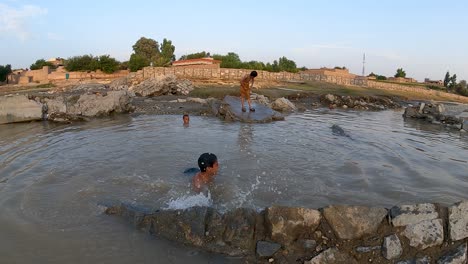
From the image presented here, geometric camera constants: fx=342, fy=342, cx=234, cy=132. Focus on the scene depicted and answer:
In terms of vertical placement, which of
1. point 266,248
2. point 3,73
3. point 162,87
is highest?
point 3,73

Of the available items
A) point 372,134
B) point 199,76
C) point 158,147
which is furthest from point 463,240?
point 199,76

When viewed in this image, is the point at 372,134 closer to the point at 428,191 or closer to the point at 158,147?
the point at 428,191

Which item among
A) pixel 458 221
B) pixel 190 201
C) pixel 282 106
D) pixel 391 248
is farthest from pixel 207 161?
pixel 282 106

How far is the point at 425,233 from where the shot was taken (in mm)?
3312

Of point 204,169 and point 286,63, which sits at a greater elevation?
point 286,63

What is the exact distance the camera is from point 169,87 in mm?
19047

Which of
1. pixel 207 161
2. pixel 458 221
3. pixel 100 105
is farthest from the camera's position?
pixel 100 105

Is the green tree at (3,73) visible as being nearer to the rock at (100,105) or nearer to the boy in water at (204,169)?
the rock at (100,105)

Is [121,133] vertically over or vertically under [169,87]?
under

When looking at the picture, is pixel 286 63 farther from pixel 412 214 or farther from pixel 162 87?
pixel 412 214

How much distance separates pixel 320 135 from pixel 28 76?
4428 centimetres

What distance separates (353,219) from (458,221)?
986 mm

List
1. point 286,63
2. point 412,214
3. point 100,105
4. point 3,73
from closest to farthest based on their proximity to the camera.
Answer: point 412,214 → point 100,105 → point 3,73 → point 286,63

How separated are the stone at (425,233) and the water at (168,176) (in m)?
1.47
